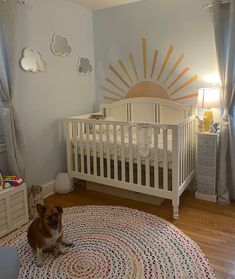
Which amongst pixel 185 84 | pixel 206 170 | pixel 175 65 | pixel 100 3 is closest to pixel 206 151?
pixel 206 170

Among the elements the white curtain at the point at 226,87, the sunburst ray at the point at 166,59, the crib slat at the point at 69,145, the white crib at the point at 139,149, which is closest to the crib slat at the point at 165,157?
the white crib at the point at 139,149

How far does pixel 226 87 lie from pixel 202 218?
131 cm

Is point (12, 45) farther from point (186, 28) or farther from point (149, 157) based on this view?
point (186, 28)

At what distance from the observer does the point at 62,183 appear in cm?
319

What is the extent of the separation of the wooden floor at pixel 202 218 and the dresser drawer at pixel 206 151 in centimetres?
52

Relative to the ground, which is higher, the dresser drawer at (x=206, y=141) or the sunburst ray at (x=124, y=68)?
the sunburst ray at (x=124, y=68)

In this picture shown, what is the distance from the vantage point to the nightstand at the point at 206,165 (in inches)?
111

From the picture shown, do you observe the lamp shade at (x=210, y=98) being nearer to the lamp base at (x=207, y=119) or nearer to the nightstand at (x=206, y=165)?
the lamp base at (x=207, y=119)

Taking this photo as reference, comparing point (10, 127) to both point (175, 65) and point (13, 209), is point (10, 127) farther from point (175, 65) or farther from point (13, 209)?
point (175, 65)

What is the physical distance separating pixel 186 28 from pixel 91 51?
1334mm

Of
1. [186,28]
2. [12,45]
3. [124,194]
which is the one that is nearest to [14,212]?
[124,194]

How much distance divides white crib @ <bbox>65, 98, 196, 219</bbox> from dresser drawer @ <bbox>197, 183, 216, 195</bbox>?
6.3 inches

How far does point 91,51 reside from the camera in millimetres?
3736

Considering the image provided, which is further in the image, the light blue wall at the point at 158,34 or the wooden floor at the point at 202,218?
the light blue wall at the point at 158,34
